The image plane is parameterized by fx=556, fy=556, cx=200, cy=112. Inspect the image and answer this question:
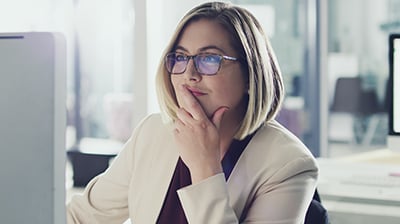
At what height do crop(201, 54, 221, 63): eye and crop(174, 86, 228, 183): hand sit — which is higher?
crop(201, 54, 221, 63): eye

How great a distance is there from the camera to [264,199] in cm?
123

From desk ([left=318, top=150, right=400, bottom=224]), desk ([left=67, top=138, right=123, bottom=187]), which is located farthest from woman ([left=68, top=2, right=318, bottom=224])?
desk ([left=67, top=138, right=123, bottom=187])

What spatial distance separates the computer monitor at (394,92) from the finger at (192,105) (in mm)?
1216

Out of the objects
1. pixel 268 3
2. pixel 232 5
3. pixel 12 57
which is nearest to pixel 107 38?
pixel 268 3

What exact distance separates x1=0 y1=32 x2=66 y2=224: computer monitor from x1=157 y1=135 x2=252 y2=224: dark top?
635 mm

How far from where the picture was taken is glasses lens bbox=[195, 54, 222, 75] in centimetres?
131

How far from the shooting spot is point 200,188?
4.00 feet

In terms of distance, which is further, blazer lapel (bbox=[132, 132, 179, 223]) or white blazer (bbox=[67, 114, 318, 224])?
blazer lapel (bbox=[132, 132, 179, 223])

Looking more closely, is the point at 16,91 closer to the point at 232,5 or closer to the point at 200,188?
the point at 200,188

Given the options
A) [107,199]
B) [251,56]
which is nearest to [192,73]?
[251,56]

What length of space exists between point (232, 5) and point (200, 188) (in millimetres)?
484

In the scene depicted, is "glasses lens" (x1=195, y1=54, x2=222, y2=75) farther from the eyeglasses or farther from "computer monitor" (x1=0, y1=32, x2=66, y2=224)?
"computer monitor" (x1=0, y1=32, x2=66, y2=224)

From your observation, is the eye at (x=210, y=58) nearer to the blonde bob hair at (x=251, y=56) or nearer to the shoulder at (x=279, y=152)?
the blonde bob hair at (x=251, y=56)

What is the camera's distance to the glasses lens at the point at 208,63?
131 centimetres
